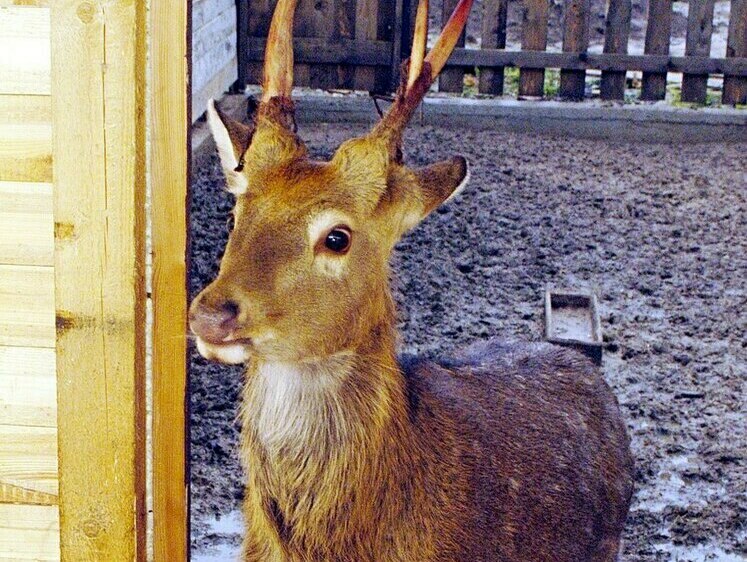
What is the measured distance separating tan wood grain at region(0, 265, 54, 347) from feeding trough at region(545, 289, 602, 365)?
3.13 m

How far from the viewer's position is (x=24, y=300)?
338cm

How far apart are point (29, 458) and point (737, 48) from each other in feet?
30.6

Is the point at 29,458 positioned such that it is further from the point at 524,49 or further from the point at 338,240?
the point at 524,49

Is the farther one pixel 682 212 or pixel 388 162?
pixel 682 212

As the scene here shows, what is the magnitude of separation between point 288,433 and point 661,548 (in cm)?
200

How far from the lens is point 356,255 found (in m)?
3.49

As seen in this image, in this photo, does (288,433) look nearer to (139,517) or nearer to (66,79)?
(139,517)

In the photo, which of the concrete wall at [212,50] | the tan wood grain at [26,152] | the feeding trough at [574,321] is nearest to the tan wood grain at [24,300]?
the tan wood grain at [26,152]

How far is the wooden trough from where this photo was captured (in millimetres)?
3273

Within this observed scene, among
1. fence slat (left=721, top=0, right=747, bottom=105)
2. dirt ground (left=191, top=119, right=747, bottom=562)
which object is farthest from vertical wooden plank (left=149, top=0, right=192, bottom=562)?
fence slat (left=721, top=0, right=747, bottom=105)

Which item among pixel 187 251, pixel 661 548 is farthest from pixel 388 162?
pixel 661 548

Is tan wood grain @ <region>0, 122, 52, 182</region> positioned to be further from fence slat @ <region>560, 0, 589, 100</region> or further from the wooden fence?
fence slat @ <region>560, 0, 589, 100</region>

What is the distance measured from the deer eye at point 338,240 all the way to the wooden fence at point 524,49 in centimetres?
803

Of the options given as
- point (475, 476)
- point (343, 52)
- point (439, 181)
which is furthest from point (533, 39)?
point (475, 476)
